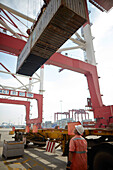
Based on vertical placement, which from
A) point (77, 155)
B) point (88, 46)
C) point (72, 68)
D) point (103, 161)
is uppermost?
point (88, 46)

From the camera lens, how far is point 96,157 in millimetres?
3404

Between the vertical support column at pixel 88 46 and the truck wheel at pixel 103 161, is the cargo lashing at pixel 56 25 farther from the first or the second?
the vertical support column at pixel 88 46

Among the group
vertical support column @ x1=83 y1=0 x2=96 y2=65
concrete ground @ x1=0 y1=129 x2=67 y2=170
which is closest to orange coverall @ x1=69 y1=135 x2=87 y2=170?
concrete ground @ x1=0 y1=129 x2=67 y2=170

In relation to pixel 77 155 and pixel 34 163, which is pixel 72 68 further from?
pixel 77 155

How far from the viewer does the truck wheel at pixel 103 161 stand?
3.03 metres

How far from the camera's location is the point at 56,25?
22.5 feet

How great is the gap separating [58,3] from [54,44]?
2763 millimetres

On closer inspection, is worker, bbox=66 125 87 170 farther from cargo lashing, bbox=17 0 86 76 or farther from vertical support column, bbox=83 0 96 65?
vertical support column, bbox=83 0 96 65

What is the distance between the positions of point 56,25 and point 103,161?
665 centimetres

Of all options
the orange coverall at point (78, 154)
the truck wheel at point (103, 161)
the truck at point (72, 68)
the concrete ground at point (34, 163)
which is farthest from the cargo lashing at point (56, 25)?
the concrete ground at point (34, 163)

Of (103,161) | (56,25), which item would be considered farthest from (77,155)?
(56,25)

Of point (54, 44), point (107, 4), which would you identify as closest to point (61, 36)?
point (54, 44)

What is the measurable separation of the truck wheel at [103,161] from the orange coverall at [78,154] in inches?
27.8

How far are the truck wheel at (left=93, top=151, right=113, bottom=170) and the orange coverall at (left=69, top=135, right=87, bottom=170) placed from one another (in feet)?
2.32
